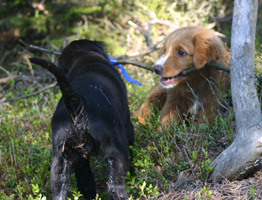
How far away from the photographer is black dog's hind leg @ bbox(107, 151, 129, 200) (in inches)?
132

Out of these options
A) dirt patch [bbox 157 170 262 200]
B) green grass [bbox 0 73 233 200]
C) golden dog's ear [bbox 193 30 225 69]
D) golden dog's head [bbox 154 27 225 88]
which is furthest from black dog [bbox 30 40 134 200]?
golden dog's ear [bbox 193 30 225 69]

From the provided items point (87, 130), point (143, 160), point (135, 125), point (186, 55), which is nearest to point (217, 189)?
point (143, 160)

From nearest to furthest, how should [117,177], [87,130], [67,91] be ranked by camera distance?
[67,91] < [87,130] < [117,177]

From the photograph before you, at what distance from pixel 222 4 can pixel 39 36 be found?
18.8 ft

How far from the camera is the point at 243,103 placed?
3.50 metres

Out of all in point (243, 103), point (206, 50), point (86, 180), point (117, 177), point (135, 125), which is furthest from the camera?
point (135, 125)

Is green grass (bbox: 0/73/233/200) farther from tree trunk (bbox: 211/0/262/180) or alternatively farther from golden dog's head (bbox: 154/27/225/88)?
golden dog's head (bbox: 154/27/225/88)

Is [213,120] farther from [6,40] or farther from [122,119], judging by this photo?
[6,40]

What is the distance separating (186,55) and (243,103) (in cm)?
159

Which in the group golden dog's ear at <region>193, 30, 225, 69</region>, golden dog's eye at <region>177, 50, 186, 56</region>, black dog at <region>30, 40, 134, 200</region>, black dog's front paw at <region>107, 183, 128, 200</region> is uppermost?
golden dog's ear at <region>193, 30, 225, 69</region>

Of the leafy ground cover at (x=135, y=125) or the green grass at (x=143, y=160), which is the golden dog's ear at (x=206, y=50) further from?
the green grass at (x=143, y=160)

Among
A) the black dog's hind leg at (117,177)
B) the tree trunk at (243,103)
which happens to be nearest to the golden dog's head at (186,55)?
the tree trunk at (243,103)

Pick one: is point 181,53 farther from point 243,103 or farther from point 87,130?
point 87,130

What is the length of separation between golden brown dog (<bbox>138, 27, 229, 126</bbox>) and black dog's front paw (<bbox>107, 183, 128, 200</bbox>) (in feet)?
5.10
